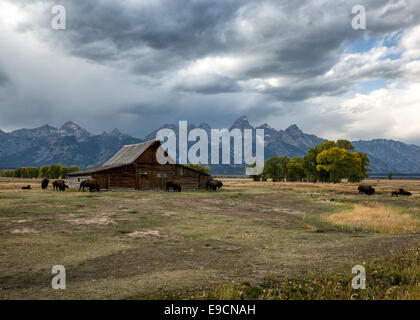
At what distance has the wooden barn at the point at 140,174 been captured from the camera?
45281 millimetres

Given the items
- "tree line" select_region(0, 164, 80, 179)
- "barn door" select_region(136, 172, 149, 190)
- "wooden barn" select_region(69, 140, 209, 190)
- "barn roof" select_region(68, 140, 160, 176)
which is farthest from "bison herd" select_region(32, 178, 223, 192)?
"tree line" select_region(0, 164, 80, 179)

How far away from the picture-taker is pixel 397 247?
11.8m

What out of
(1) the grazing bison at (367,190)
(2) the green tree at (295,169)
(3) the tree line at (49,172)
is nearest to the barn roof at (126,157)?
(1) the grazing bison at (367,190)

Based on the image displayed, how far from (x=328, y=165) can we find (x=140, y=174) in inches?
1854

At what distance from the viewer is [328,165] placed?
71875 millimetres

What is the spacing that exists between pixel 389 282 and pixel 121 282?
24.9 ft

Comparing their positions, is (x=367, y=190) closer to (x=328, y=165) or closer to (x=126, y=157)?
(x=328, y=165)

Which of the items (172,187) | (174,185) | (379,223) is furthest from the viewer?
(172,187)

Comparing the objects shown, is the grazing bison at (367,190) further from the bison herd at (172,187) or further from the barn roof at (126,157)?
the barn roof at (126,157)

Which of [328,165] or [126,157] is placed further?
[328,165]

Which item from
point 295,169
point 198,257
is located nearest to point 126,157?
point 198,257

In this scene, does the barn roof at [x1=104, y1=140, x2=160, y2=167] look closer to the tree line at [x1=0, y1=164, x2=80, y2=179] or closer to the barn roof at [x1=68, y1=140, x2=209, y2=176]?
the barn roof at [x1=68, y1=140, x2=209, y2=176]

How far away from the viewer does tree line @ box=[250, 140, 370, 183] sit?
227ft
